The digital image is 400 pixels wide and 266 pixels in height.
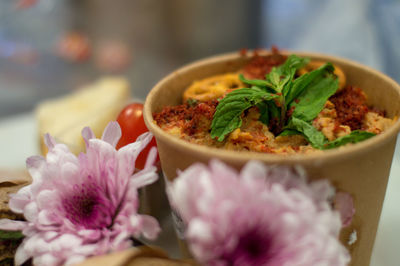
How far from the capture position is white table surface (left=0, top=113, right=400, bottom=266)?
0.74 meters

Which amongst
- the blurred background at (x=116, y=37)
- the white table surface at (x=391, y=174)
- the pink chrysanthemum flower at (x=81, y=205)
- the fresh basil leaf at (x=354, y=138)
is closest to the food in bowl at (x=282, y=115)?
the fresh basil leaf at (x=354, y=138)

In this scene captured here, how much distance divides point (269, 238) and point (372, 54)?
101 centimetres

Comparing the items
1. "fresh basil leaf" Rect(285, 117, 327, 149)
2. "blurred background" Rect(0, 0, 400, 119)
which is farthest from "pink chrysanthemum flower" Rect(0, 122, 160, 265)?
"blurred background" Rect(0, 0, 400, 119)

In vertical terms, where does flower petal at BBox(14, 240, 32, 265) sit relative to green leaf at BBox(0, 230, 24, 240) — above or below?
below

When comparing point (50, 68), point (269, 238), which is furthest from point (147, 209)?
point (50, 68)

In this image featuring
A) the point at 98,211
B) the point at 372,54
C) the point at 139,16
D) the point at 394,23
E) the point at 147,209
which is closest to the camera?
the point at 98,211

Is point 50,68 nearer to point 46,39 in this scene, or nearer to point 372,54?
point 46,39

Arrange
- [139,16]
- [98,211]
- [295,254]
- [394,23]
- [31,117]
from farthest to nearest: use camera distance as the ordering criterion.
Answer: [139,16], [31,117], [394,23], [98,211], [295,254]

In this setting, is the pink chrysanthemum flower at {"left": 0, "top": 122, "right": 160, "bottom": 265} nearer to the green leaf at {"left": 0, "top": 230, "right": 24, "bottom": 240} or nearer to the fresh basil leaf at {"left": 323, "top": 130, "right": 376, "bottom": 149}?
the green leaf at {"left": 0, "top": 230, "right": 24, "bottom": 240}

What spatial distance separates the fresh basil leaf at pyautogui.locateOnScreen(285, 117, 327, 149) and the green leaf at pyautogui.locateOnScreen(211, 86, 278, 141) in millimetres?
51

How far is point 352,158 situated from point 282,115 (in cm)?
16

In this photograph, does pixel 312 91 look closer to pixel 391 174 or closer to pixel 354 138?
pixel 354 138

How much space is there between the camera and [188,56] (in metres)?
2.16

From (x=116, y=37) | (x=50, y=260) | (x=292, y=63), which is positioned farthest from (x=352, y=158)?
(x=116, y=37)
